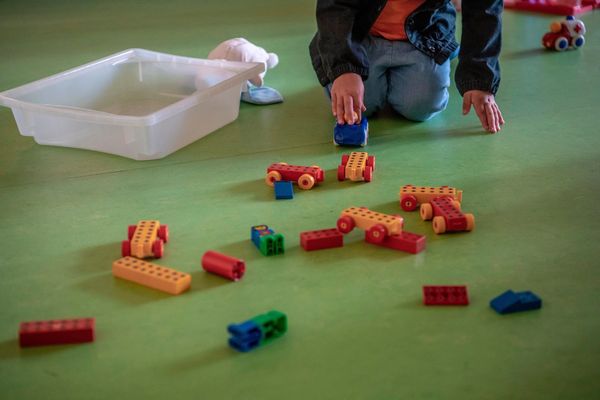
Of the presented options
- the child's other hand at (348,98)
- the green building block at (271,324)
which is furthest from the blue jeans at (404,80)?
the green building block at (271,324)

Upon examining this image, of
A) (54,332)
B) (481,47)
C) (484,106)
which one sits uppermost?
(481,47)

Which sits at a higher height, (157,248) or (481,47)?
(481,47)

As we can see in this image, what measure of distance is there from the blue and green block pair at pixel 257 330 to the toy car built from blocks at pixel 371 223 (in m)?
0.26

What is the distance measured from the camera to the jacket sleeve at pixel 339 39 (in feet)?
4.90

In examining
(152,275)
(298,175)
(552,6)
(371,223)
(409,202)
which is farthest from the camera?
(552,6)

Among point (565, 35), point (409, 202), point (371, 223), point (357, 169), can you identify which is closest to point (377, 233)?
point (371, 223)

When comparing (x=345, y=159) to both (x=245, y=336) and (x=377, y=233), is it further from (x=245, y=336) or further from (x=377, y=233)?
(x=245, y=336)

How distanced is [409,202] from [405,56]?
57 cm

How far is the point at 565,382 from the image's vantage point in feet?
2.65

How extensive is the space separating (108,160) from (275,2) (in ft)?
6.07

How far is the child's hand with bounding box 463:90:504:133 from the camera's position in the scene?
1.51 m

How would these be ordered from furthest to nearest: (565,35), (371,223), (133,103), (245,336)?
(565,35), (133,103), (371,223), (245,336)

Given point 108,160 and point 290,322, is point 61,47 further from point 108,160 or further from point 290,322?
point 290,322

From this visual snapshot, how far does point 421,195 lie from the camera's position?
123 cm
